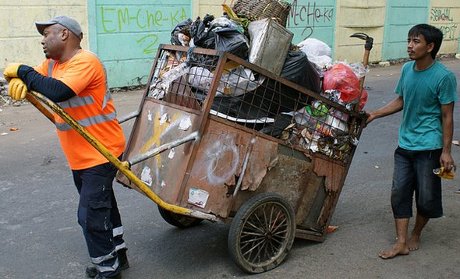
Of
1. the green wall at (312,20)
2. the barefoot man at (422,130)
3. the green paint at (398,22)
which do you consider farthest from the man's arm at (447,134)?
the green paint at (398,22)

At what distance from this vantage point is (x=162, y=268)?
135 inches

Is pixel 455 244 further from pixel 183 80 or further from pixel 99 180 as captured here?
pixel 99 180

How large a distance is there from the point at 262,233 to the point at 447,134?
1328 mm

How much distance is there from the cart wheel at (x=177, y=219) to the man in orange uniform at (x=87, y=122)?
0.67 meters

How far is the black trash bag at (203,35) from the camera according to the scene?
3.31 metres

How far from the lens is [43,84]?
268 cm

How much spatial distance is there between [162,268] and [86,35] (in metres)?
6.60

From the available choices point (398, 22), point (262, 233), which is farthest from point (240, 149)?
point (398, 22)

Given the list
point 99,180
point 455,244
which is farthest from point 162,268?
point 455,244

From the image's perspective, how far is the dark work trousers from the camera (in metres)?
3.04

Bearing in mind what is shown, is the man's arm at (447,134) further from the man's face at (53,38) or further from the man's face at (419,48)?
the man's face at (53,38)

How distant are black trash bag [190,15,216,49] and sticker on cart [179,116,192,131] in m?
0.50

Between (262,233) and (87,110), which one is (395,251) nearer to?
(262,233)

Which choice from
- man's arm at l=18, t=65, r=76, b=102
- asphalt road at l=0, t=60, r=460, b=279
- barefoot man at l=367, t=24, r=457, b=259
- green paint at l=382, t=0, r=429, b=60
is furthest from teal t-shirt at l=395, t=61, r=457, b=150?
green paint at l=382, t=0, r=429, b=60
